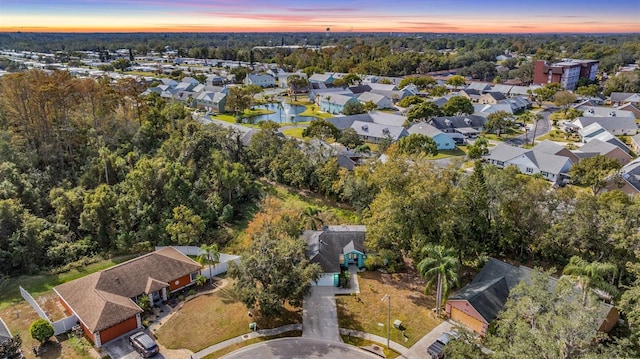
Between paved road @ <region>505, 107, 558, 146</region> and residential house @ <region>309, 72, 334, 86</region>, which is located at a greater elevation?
residential house @ <region>309, 72, 334, 86</region>

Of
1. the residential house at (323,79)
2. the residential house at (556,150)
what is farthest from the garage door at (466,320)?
the residential house at (323,79)

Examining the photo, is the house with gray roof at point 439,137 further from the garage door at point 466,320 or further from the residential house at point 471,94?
the garage door at point 466,320

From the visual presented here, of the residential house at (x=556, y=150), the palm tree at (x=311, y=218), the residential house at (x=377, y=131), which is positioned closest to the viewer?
the palm tree at (x=311, y=218)

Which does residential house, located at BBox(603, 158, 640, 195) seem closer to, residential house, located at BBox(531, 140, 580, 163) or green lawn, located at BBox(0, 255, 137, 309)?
residential house, located at BBox(531, 140, 580, 163)

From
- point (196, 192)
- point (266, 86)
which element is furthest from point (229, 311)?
point (266, 86)

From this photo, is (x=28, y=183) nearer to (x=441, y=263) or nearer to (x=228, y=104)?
(x=441, y=263)

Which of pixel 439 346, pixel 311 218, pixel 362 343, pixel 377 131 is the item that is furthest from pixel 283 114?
pixel 439 346

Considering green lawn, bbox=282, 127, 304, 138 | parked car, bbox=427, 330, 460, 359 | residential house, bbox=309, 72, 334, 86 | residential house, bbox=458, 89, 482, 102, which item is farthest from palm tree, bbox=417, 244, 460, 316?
residential house, bbox=309, 72, 334, 86
